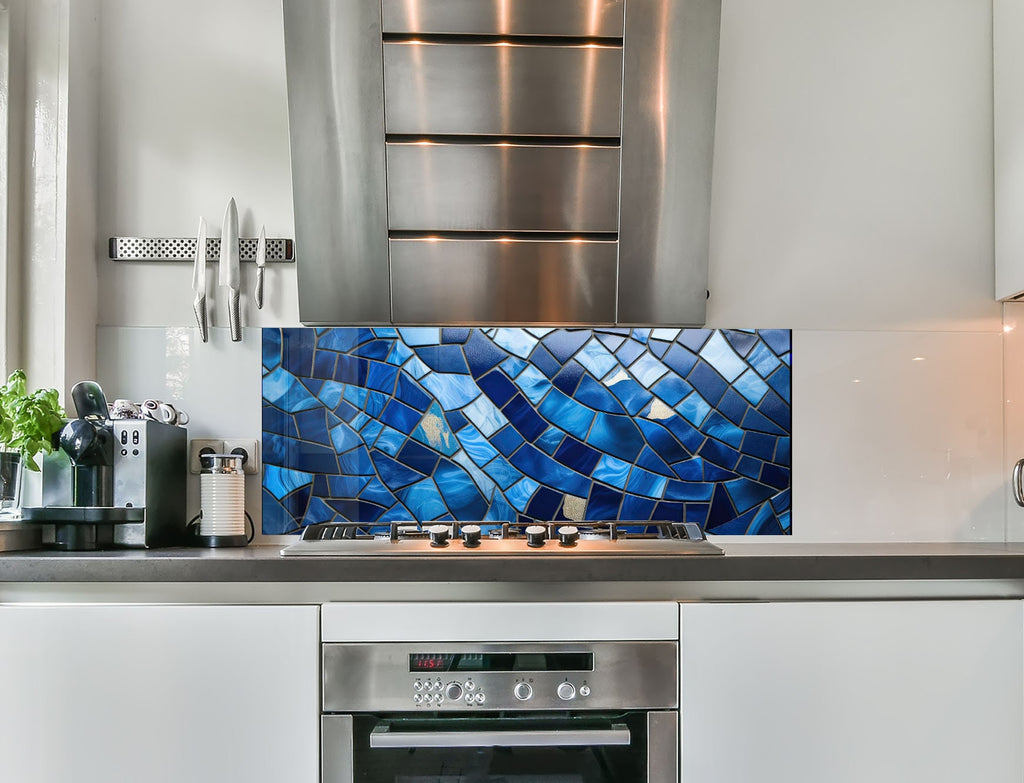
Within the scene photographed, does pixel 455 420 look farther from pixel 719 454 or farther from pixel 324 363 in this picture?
pixel 719 454

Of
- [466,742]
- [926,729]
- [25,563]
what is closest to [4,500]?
[25,563]

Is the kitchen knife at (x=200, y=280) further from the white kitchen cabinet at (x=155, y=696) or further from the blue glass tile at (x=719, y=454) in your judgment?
the blue glass tile at (x=719, y=454)

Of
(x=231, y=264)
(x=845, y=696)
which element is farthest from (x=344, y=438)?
(x=845, y=696)

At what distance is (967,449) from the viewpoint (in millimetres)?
2123

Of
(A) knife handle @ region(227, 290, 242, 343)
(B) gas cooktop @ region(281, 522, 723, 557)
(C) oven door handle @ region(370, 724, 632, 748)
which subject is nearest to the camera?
(C) oven door handle @ region(370, 724, 632, 748)

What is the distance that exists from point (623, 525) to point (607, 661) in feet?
1.69

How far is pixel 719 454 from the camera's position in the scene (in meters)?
2.10

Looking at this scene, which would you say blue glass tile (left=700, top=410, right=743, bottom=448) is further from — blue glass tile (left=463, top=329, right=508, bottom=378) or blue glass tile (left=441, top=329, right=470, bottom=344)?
blue glass tile (left=441, top=329, right=470, bottom=344)

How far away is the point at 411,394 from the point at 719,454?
2.57ft

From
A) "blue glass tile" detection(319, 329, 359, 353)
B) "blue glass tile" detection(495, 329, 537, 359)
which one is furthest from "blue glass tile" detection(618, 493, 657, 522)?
"blue glass tile" detection(319, 329, 359, 353)

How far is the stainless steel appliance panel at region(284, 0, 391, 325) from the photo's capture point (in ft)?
6.13

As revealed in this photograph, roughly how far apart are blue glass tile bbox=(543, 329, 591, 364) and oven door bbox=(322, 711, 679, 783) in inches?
35.1

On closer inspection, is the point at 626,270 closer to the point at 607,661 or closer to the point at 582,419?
the point at 582,419

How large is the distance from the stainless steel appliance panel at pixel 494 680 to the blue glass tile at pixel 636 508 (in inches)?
22.8
